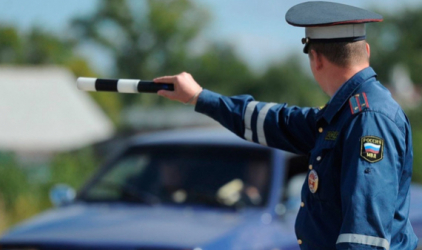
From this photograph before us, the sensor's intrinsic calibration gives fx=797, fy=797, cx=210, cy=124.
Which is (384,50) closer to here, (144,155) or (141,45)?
(141,45)

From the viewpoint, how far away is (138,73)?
71125 millimetres

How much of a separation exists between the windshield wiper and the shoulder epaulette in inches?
118

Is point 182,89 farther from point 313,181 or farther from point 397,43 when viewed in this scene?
point 397,43

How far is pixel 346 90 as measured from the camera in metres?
2.62

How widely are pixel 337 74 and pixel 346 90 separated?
0.06 m

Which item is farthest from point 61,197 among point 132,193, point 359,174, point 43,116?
point 43,116

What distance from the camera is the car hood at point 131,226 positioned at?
456 centimetres

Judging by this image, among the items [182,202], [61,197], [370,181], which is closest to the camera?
[370,181]

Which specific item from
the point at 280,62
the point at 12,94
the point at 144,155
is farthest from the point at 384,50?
the point at 144,155

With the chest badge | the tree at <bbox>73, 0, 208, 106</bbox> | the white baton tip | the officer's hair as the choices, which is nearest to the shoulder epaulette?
the officer's hair

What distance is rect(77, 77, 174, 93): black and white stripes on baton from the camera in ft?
9.95

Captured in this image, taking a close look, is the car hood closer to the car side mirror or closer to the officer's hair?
the car side mirror

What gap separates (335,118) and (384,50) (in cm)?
8289

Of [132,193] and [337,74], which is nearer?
[337,74]
